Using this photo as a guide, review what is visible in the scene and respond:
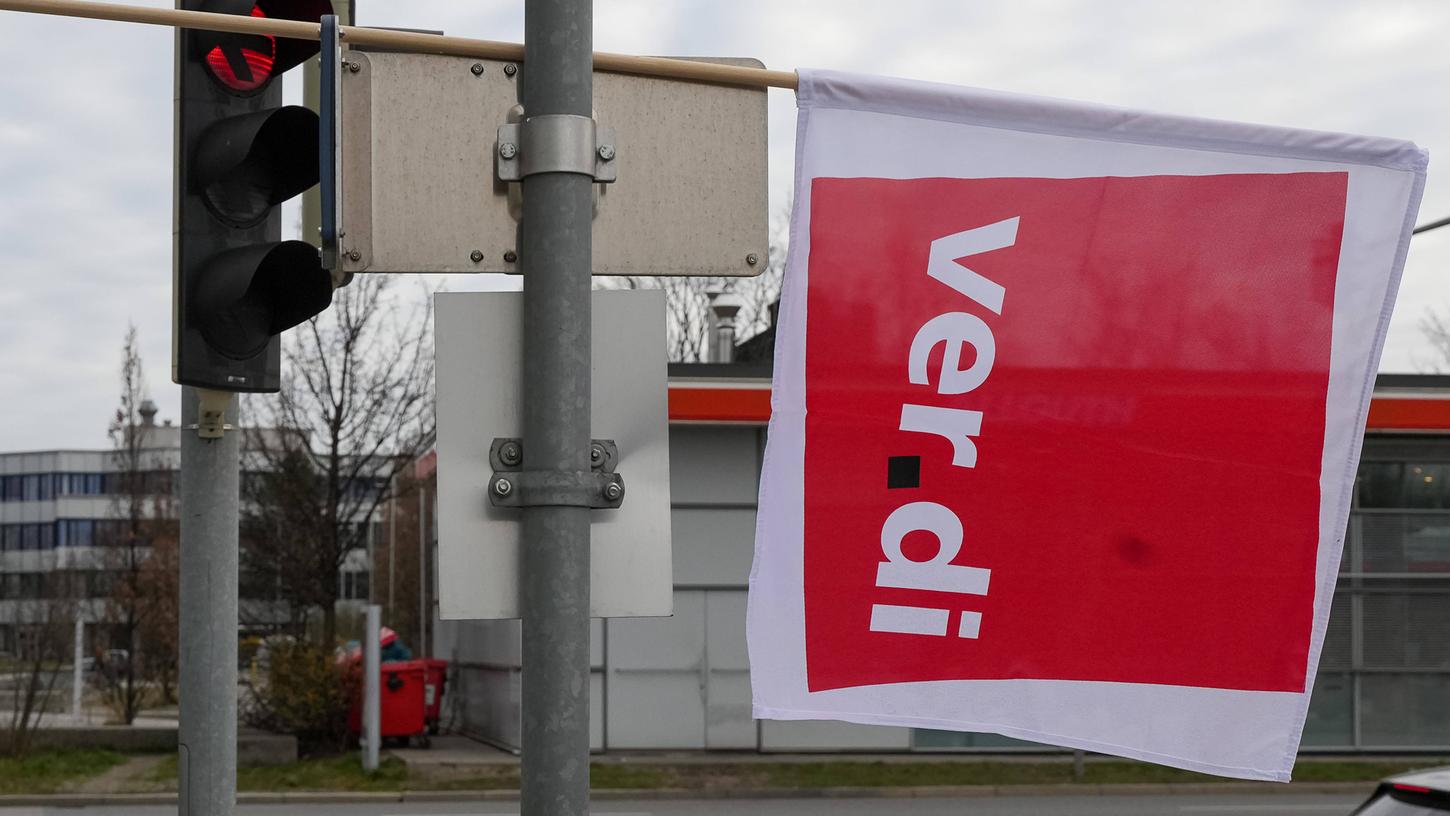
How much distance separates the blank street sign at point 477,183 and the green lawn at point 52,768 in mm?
16844

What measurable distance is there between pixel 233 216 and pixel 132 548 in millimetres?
27569

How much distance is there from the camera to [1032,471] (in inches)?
133

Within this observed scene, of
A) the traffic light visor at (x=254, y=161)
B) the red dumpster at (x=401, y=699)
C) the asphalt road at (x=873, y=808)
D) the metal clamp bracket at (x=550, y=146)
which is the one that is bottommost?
the asphalt road at (x=873, y=808)

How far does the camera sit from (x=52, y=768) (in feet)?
62.6

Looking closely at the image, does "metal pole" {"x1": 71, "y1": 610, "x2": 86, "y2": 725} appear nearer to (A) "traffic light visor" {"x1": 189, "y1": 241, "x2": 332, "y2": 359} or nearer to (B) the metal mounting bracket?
(B) the metal mounting bracket

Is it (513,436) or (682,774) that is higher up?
(513,436)

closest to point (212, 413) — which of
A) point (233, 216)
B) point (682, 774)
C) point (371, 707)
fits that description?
point (233, 216)

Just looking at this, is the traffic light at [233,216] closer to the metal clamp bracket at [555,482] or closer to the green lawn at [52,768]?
the metal clamp bracket at [555,482]

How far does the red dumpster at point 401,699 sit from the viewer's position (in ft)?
73.2

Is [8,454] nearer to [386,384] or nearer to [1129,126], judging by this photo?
[386,384]

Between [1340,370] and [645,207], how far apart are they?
5.62ft

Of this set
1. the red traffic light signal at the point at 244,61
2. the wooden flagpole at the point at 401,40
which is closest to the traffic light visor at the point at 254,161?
the red traffic light signal at the point at 244,61

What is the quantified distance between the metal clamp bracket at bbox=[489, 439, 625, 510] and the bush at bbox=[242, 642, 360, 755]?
18.6 meters

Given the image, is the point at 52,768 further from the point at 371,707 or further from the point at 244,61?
the point at 244,61
